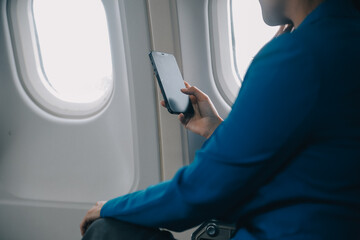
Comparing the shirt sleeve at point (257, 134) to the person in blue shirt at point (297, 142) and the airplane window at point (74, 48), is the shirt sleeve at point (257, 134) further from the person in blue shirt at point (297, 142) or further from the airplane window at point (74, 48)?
the airplane window at point (74, 48)

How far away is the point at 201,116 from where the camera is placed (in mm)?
1220

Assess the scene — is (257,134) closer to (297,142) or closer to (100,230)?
(297,142)

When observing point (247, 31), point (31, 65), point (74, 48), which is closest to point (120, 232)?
point (247, 31)

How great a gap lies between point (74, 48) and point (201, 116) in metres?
1.27

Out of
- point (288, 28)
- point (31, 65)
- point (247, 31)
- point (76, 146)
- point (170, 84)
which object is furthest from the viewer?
point (31, 65)

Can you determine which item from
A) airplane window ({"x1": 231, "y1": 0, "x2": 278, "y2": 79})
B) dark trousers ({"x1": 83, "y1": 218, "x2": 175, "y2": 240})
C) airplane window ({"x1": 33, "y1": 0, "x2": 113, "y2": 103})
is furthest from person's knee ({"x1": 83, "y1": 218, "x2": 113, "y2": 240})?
airplane window ({"x1": 33, "y1": 0, "x2": 113, "y2": 103})

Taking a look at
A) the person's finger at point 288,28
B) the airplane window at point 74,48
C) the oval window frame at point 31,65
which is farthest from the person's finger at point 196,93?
the oval window frame at point 31,65

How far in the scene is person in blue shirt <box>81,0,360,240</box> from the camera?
50 centimetres

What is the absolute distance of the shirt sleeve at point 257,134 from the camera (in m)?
0.50

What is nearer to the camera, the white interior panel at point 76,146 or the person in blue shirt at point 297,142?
the person in blue shirt at point 297,142

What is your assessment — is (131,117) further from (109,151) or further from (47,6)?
(47,6)

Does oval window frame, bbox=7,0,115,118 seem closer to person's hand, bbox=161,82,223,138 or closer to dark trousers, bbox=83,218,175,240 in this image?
person's hand, bbox=161,82,223,138

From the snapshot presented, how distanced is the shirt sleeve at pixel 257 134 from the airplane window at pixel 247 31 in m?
1.09

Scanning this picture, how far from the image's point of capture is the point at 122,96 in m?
1.79
